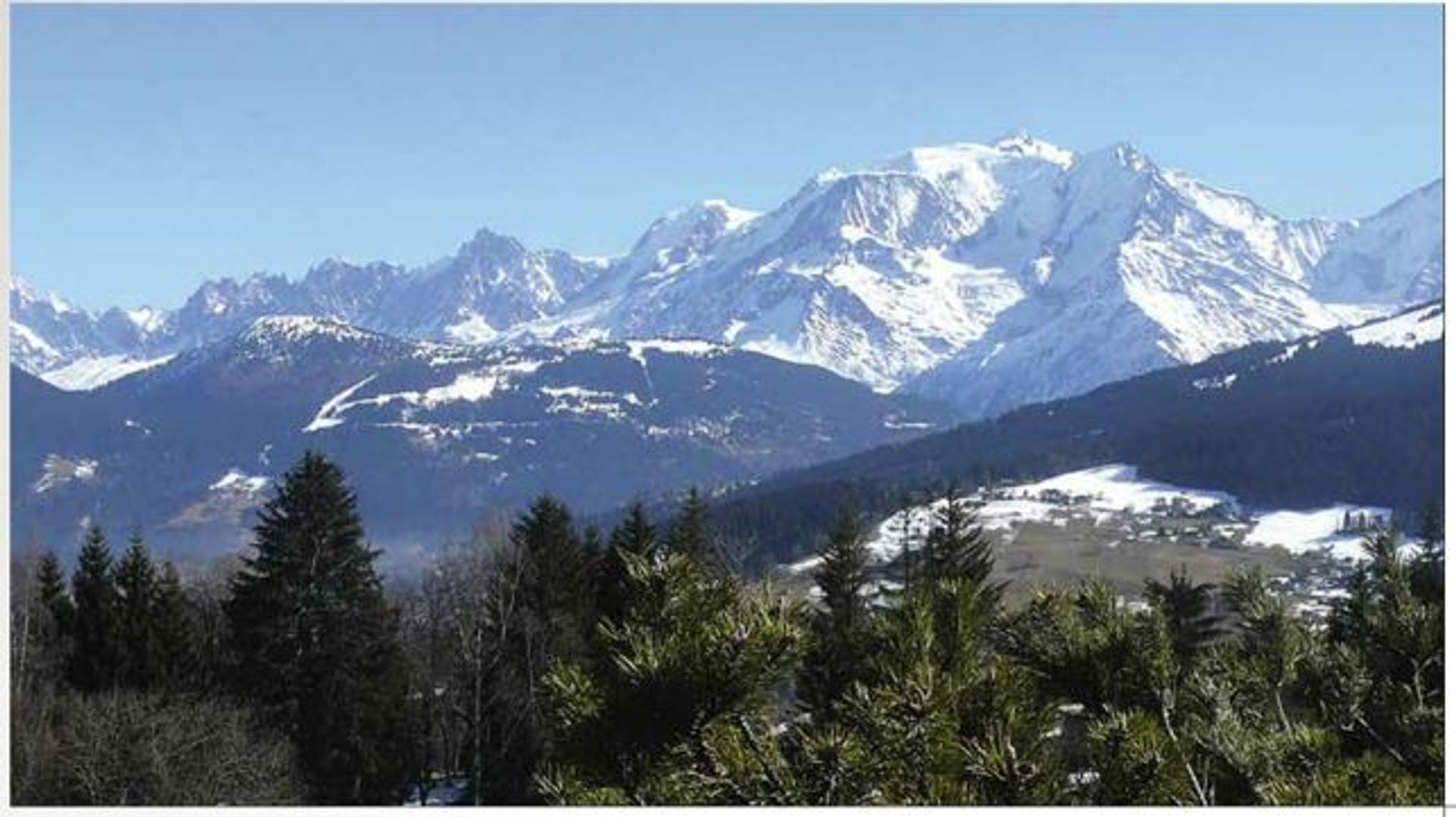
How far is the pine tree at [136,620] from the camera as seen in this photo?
11555 millimetres

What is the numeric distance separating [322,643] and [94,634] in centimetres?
176

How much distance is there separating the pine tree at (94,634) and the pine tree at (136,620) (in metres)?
0.07

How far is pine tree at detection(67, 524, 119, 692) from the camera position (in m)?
11.6

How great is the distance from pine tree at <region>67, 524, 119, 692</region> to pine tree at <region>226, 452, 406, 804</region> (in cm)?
90

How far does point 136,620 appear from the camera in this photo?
11773mm

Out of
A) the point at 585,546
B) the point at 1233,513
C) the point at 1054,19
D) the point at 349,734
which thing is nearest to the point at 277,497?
the point at 349,734

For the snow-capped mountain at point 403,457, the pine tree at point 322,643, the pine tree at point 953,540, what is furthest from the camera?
the snow-capped mountain at point 403,457

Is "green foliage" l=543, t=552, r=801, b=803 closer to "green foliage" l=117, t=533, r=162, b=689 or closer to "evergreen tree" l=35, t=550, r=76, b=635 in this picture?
"green foliage" l=117, t=533, r=162, b=689

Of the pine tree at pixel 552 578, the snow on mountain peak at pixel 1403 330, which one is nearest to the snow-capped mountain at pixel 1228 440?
the snow on mountain peak at pixel 1403 330

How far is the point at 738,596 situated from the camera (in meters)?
2.10

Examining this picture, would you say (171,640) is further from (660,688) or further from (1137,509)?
(1137,509)

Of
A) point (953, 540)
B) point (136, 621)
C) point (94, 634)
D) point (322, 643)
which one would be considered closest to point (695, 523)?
point (953, 540)

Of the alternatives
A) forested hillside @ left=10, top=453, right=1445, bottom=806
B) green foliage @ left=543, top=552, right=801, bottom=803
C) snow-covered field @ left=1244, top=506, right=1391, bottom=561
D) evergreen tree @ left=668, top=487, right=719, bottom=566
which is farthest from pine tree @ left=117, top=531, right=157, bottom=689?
snow-covered field @ left=1244, top=506, right=1391, bottom=561

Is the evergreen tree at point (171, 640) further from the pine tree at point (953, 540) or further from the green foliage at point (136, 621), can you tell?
the pine tree at point (953, 540)
